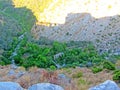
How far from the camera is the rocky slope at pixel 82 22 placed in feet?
206

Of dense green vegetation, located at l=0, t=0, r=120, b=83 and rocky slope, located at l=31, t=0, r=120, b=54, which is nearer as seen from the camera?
dense green vegetation, located at l=0, t=0, r=120, b=83

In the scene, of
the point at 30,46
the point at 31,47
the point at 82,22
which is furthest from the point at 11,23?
the point at 31,47

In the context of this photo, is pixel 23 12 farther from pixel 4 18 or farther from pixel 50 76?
pixel 50 76

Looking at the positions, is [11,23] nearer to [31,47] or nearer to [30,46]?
[30,46]

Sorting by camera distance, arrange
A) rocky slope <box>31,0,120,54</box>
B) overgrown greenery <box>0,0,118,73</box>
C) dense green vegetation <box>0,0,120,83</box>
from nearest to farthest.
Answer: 1. dense green vegetation <box>0,0,120,83</box>
2. overgrown greenery <box>0,0,118,73</box>
3. rocky slope <box>31,0,120,54</box>

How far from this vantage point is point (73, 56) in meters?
52.3

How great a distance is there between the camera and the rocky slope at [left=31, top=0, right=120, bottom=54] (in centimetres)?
6272

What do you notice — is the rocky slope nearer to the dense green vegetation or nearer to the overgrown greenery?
the dense green vegetation

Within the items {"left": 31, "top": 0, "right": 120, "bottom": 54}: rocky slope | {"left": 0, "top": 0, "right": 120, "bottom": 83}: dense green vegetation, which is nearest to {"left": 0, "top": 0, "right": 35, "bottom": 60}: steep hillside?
{"left": 0, "top": 0, "right": 120, "bottom": 83}: dense green vegetation

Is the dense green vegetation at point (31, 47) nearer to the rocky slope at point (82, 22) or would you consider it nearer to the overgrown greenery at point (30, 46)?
the overgrown greenery at point (30, 46)

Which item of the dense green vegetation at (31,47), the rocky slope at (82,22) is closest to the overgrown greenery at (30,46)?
the dense green vegetation at (31,47)

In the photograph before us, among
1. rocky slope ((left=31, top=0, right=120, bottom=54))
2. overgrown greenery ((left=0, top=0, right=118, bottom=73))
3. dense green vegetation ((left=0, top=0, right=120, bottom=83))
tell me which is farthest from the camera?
rocky slope ((left=31, top=0, right=120, bottom=54))

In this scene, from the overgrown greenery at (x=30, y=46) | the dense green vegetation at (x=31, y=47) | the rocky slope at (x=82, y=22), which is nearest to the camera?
the dense green vegetation at (x=31, y=47)

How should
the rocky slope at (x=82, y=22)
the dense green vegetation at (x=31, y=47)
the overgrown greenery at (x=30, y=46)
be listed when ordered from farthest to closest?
the rocky slope at (x=82, y=22) → the overgrown greenery at (x=30, y=46) → the dense green vegetation at (x=31, y=47)
